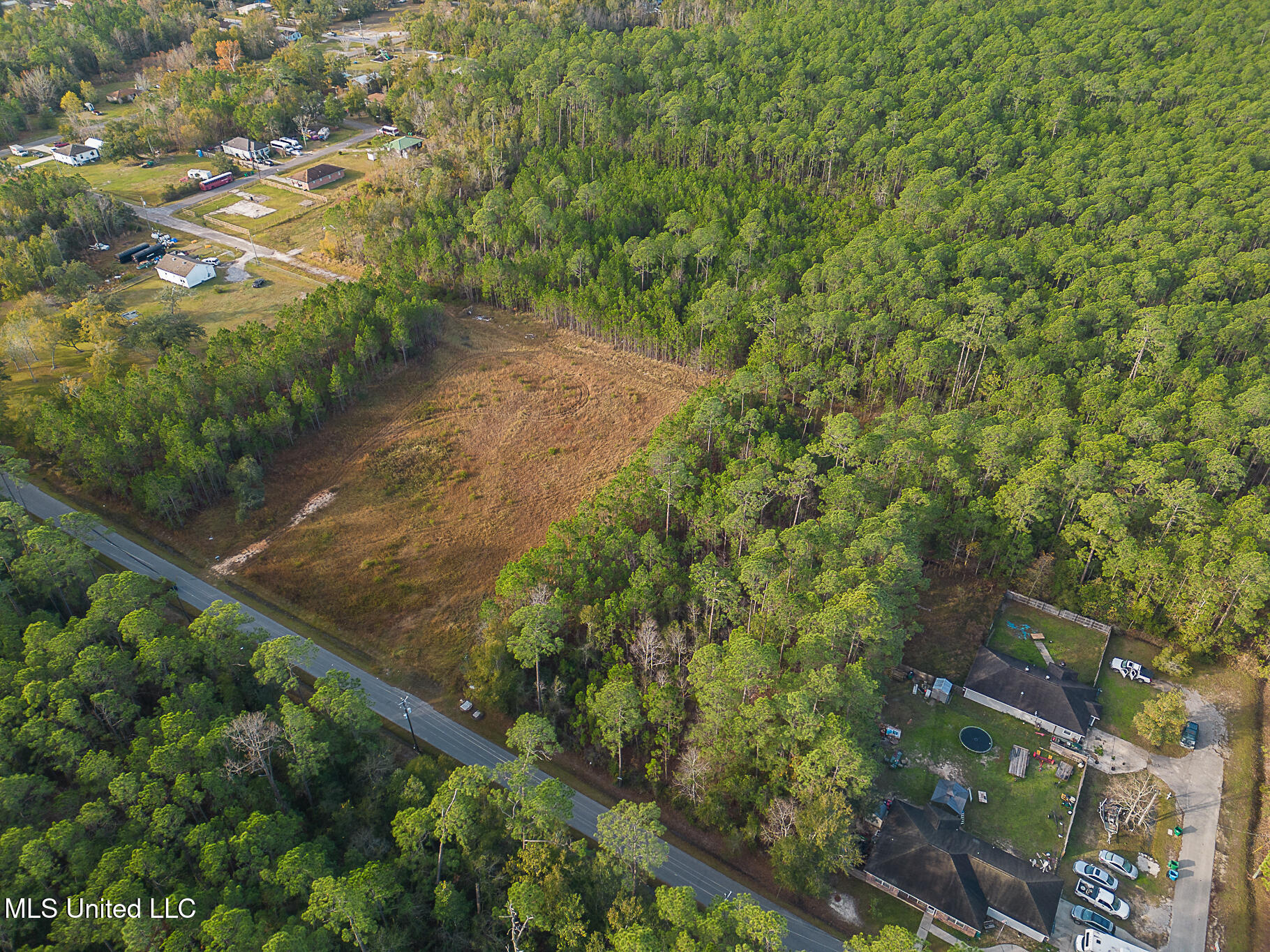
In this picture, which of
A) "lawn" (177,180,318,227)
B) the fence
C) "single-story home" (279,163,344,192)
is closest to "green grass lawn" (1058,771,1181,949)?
the fence

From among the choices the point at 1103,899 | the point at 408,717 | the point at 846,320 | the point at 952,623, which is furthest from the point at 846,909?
the point at 846,320

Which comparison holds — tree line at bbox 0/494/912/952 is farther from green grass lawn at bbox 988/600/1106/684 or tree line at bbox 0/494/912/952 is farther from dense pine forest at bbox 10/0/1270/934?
green grass lawn at bbox 988/600/1106/684

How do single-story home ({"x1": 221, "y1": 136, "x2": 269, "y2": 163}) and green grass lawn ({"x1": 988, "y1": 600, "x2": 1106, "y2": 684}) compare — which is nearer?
green grass lawn ({"x1": 988, "y1": 600, "x2": 1106, "y2": 684})

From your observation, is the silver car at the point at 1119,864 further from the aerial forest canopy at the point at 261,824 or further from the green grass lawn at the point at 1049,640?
the aerial forest canopy at the point at 261,824

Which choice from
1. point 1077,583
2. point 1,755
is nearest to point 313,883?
point 1,755

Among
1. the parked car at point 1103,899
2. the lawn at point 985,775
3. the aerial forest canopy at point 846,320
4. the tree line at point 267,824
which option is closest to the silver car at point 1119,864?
the parked car at point 1103,899

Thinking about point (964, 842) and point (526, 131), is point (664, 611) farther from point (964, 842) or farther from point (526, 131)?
point (526, 131)
